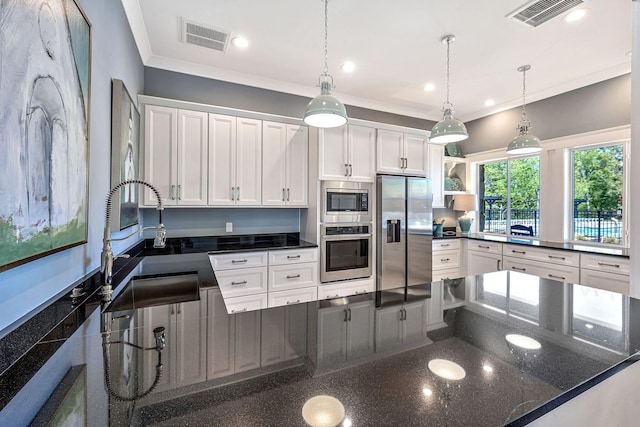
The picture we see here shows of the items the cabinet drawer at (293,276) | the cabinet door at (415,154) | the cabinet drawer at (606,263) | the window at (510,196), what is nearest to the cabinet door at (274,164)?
the cabinet drawer at (293,276)

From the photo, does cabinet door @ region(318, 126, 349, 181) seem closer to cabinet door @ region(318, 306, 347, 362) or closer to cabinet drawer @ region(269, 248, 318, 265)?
cabinet drawer @ region(269, 248, 318, 265)

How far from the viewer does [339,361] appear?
0.71 meters

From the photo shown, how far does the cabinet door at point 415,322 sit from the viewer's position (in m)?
0.87

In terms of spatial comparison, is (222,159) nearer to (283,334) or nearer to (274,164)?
(274,164)

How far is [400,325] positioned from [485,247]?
3764mm

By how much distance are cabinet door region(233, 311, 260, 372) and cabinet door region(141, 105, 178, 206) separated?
2.30 m

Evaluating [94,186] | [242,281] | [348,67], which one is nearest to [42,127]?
[94,186]

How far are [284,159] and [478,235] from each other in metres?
3.49

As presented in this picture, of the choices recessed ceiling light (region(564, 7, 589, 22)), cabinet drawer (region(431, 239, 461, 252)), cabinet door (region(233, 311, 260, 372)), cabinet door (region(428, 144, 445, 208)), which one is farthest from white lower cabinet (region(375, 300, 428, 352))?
cabinet door (region(428, 144, 445, 208))

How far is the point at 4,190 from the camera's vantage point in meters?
0.79

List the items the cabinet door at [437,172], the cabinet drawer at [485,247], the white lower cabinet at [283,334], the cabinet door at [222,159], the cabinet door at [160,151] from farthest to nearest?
the cabinet door at [437,172] → the cabinet drawer at [485,247] → the cabinet door at [222,159] → the cabinet door at [160,151] → the white lower cabinet at [283,334]

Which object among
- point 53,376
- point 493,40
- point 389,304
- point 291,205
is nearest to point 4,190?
point 53,376

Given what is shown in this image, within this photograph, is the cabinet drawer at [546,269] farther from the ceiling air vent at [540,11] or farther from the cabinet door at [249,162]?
the cabinet door at [249,162]

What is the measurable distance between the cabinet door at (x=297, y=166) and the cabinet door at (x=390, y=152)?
0.90 m
